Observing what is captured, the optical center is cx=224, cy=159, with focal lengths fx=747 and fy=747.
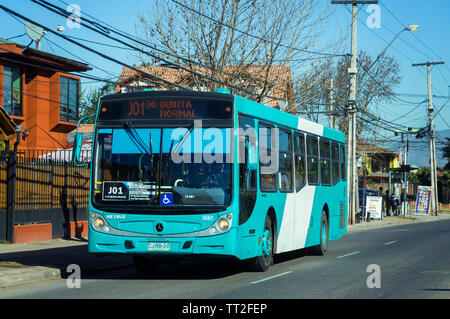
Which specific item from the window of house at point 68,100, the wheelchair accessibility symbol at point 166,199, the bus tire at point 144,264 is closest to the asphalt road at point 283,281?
the bus tire at point 144,264

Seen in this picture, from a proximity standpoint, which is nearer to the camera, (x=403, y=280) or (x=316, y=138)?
(x=403, y=280)

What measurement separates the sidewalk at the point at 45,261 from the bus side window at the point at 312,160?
469 cm

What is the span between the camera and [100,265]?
52.3 ft

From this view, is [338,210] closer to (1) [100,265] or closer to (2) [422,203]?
(1) [100,265]

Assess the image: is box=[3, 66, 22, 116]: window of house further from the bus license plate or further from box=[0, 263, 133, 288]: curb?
the bus license plate

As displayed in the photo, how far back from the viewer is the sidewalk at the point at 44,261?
13352 mm

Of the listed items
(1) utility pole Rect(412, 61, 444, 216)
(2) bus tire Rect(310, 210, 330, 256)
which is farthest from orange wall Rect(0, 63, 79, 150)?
(1) utility pole Rect(412, 61, 444, 216)

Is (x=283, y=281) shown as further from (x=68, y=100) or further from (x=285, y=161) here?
(x=68, y=100)

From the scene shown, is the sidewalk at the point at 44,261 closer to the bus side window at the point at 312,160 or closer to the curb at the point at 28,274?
the curb at the point at 28,274

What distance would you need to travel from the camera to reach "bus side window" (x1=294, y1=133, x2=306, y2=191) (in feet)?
53.6

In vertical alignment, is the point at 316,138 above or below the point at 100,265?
above

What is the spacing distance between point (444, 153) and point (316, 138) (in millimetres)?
78431

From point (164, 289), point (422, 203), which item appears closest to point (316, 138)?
→ point (164, 289)

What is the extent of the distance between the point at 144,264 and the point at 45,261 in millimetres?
2305
